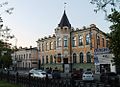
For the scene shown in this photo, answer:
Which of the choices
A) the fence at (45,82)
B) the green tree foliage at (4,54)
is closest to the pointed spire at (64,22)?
the green tree foliage at (4,54)

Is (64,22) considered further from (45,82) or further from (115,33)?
(115,33)

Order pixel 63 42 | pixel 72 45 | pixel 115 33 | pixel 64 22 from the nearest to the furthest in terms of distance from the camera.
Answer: pixel 115 33 → pixel 72 45 → pixel 63 42 → pixel 64 22

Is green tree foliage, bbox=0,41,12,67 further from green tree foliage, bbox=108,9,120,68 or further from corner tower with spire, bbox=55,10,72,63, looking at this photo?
green tree foliage, bbox=108,9,120,68

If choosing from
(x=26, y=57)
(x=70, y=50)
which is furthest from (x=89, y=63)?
(x=26, y=57)

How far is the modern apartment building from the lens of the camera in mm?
64562

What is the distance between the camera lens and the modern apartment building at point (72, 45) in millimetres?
64562

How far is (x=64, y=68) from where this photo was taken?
7050 cm

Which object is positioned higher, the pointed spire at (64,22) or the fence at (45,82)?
the pointed spire at (64,22)

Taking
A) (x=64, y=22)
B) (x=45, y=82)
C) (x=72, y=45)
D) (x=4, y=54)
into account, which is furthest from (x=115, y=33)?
(x=64, y=22)

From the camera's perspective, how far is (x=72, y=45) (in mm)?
70625

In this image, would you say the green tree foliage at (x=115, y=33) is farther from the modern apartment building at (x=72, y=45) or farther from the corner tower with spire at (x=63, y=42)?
the corner tower with spire at (x=63, y=42)

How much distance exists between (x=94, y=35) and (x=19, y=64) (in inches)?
1689

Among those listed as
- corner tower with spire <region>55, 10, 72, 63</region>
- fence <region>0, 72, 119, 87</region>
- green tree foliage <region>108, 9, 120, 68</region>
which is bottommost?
fence <region>0, 72, 119, 87</region>

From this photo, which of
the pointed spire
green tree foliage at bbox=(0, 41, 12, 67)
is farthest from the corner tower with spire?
green tree foliage at bbox=(0, 41, 12, 67)
